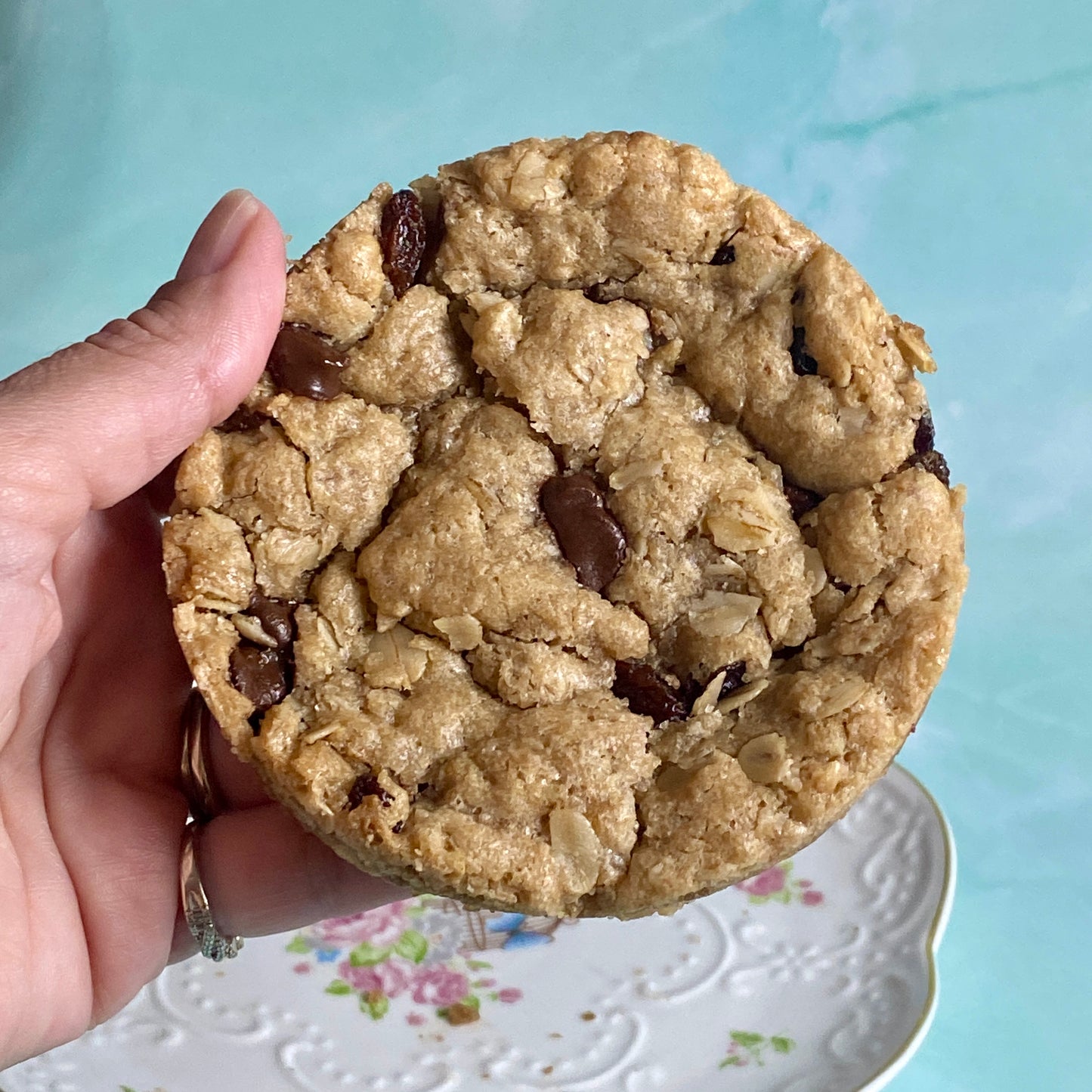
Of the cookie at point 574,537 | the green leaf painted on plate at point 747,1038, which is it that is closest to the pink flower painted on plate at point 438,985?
the green leaf painted on plate at point 747,1038

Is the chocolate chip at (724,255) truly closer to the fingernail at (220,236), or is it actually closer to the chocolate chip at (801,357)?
the chocolate chip at (801,357)

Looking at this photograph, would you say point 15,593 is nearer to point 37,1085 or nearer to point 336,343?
point 336,343

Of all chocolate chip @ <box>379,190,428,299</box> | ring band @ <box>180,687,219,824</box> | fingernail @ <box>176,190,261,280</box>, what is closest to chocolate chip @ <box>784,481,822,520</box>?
chocolate chip @ <box>379,190,428,299</box>

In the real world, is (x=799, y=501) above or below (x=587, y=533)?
above

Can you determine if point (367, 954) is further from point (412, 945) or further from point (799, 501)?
point (799, 501)

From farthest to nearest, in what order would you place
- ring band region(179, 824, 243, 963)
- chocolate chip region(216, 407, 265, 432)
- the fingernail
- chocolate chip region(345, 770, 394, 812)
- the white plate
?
the white plate
ring band region(179, 824, 243, 963)
the fingernail
chocolate chip region(216, 407, 265, 432)
chocolate chip region(345, 770, 394, 812)

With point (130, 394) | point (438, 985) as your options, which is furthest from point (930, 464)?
point (438, 985)

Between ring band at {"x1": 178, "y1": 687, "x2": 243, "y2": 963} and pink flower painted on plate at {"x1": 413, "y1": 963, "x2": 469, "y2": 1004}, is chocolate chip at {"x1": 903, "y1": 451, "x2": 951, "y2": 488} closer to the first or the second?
ring band at {"x1": 178, "y1": 687, "x2": 243, "y2": 963}

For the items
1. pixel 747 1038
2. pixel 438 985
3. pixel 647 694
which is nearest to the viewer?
pixel 647 694
